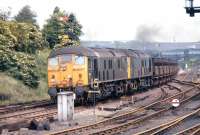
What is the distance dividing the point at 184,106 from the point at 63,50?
736cm

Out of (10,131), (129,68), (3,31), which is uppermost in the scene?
(3,31)

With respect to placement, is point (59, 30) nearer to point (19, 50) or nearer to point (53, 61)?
point (19, 50)

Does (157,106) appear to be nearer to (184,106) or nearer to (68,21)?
(184,106)

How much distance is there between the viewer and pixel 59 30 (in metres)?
50.7

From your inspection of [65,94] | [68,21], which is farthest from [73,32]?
[65,94]

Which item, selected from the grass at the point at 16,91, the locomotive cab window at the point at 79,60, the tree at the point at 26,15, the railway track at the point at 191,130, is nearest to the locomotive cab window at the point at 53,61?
the locomotive cab window at the point at 79,60

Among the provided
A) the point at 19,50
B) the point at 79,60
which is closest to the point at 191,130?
the point at 79,60

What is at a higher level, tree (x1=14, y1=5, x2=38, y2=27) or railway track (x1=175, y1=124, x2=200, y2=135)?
tree (x1=14, y1=5, x2=38, y2=27)

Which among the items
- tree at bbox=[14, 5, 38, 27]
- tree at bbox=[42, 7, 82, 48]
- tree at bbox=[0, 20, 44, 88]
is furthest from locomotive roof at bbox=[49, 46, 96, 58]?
tree at bbox=[14, 5, 38, 27]

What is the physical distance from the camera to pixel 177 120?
2058 centimetres

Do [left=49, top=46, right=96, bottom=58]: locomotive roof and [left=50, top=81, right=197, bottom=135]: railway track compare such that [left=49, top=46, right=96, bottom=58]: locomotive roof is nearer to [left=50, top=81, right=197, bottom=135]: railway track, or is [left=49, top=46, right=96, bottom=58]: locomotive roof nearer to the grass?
[left=50, top=81, right=197, bottom=135]: railway track

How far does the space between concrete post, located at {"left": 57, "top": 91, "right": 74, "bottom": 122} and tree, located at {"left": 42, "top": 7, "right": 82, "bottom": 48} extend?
27314 mm

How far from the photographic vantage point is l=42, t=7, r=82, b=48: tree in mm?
50200

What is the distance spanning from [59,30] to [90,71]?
23802 millimetres
